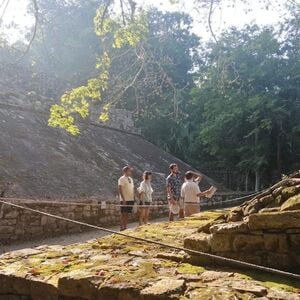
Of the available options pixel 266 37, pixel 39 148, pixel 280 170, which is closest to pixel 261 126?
pixel 280 170

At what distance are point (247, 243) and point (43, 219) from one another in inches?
240

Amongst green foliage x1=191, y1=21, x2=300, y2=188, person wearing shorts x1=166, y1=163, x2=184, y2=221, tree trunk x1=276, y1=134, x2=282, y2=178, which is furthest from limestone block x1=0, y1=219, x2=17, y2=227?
tree trunk x1=276, y1=134, x2=282, y2=178

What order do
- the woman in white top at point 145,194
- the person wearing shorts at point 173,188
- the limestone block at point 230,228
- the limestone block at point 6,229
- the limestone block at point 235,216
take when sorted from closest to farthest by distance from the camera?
the limestone block at point 230,228 < the limestone block at point 235,216 < the limestone block at point 6,229 < the person wearing shorts at point 173,188 < the woman in white top at point 145,194

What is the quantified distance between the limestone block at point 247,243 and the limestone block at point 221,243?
1.9 inches

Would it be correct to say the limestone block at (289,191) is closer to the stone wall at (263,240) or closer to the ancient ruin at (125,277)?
the stone wall at (263,240)

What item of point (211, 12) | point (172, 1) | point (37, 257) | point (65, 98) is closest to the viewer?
point (37, 257)

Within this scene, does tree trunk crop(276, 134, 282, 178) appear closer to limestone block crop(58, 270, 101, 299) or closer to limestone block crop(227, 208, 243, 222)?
limestone block crop(227, 208, 243, 222)

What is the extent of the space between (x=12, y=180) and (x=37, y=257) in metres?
5.28

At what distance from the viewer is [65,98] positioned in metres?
7.47

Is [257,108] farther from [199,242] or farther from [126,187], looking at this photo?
[199,242]

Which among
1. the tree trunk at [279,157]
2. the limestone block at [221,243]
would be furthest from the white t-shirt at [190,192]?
the tree trunk at [279,157]

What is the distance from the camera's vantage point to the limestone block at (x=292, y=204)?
2.82 metres

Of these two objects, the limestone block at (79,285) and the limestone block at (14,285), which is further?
the limestone block at (14,285)

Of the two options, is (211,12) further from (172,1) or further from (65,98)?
(65,98)
